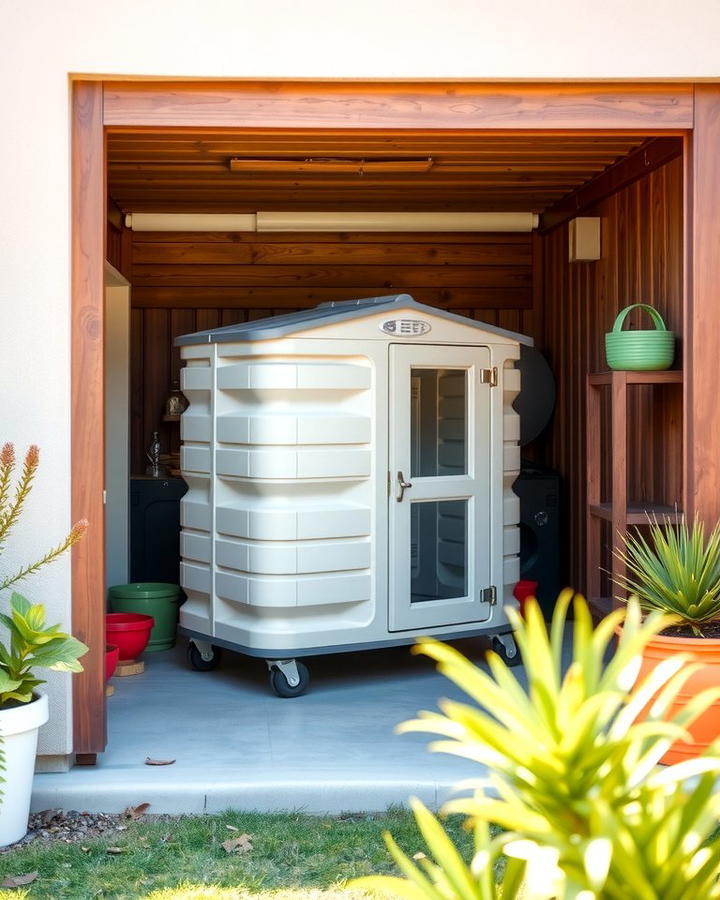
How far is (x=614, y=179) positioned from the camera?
647 cm

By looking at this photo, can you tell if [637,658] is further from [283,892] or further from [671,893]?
[283,892]

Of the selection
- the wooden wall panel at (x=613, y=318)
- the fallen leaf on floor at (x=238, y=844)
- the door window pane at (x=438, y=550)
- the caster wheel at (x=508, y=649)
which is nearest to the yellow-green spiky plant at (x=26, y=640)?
the fallen leaf on floor at (x=238, y=844)

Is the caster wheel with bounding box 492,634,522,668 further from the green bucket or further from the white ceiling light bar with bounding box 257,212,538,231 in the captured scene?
the white ceiling light bar with bounding box 257,212,538,231

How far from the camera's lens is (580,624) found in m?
1.57

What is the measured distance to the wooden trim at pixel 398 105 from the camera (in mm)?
4246

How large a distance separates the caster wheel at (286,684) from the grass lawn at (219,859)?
1413 mm

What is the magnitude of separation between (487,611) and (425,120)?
259 centimetres

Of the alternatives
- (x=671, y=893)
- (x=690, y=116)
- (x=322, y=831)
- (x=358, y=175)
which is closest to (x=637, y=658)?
(x=671, y=893)

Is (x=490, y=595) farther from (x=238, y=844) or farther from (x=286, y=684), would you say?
(x=238, y=844)

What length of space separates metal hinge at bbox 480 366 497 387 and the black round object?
166 cm

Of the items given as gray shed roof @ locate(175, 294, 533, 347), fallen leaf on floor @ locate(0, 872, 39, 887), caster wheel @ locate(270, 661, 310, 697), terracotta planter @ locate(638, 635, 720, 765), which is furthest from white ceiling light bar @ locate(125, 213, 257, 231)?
fallen leaf on floor @ locate(0, 872, 39, 887)

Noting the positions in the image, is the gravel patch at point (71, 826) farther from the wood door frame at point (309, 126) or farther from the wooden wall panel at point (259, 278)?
the wooden wall panel at point (259, 278)

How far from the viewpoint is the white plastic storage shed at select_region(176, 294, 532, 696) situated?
5273 millimetres

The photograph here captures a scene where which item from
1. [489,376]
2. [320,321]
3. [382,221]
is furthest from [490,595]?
[382,221]
